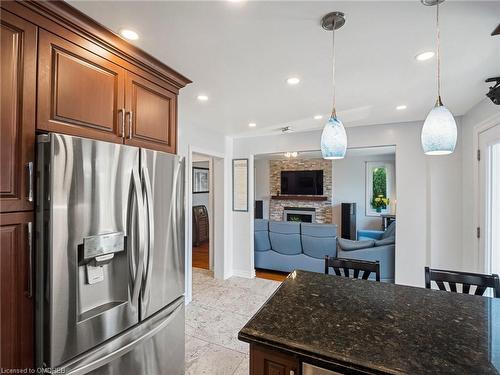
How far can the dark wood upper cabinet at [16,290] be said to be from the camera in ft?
3.51

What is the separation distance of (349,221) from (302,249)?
11.0ft

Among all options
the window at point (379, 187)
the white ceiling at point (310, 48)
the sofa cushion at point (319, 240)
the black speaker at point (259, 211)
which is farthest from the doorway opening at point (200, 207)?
the window at point (379, 187)

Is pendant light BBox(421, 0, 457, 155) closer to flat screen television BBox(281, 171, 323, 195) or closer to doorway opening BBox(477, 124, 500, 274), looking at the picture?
doorway opening BBox(477, 124, 500, 274)

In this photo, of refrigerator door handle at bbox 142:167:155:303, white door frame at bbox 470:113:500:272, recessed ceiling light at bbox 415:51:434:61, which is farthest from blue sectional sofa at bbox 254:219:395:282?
refrigerator door handle at bbox 142:167:155:303

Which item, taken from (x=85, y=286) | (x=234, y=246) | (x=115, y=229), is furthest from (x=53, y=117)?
(x=234, y=246)

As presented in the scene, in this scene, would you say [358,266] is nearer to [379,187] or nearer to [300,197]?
[300,197]

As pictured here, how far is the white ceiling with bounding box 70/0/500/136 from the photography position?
1.28 metres

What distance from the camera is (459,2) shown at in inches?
48.2

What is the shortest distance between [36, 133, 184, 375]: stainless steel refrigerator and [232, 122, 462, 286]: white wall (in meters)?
3.09

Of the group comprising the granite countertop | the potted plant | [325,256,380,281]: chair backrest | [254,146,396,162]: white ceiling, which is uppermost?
[254,146,396,162]: white ceiling

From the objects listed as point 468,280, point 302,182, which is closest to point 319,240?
point 468,280

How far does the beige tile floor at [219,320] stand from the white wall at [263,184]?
408cm

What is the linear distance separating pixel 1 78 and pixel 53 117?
0.22m

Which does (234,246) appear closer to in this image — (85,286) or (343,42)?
(85,286)
